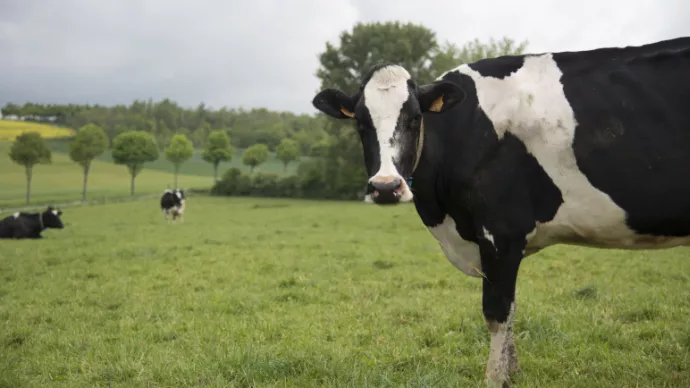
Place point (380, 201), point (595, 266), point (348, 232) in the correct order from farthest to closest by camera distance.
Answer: point (348, 232), point (595, 266), point (380, 201)

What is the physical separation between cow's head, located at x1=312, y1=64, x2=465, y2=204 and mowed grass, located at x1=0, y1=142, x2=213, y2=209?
154 feet

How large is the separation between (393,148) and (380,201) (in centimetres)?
49

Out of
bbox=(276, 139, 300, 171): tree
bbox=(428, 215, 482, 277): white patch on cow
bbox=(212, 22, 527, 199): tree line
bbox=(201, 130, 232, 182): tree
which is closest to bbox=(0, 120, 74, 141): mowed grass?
bbox=(201, 130, 232, 182): tree

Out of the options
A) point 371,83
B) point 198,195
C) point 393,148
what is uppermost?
point 371,83

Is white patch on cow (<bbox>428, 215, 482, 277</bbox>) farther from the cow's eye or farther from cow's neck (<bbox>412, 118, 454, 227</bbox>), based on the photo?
the cow's eye

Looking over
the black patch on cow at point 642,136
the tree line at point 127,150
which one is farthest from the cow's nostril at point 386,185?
the tree line at point 127,150

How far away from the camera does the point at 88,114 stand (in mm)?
83688

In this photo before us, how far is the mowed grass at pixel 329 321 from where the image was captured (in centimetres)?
443

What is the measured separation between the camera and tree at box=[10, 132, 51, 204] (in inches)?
1741

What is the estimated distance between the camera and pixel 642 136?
3.73 meters

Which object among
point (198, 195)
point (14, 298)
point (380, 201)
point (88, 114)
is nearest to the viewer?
point (380, 201)

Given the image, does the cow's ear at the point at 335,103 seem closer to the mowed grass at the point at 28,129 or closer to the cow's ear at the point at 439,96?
the cow's ear at the point at 439,96

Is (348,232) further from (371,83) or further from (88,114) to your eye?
(88,114)

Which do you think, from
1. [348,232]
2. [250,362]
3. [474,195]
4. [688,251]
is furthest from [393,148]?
[348,232]
